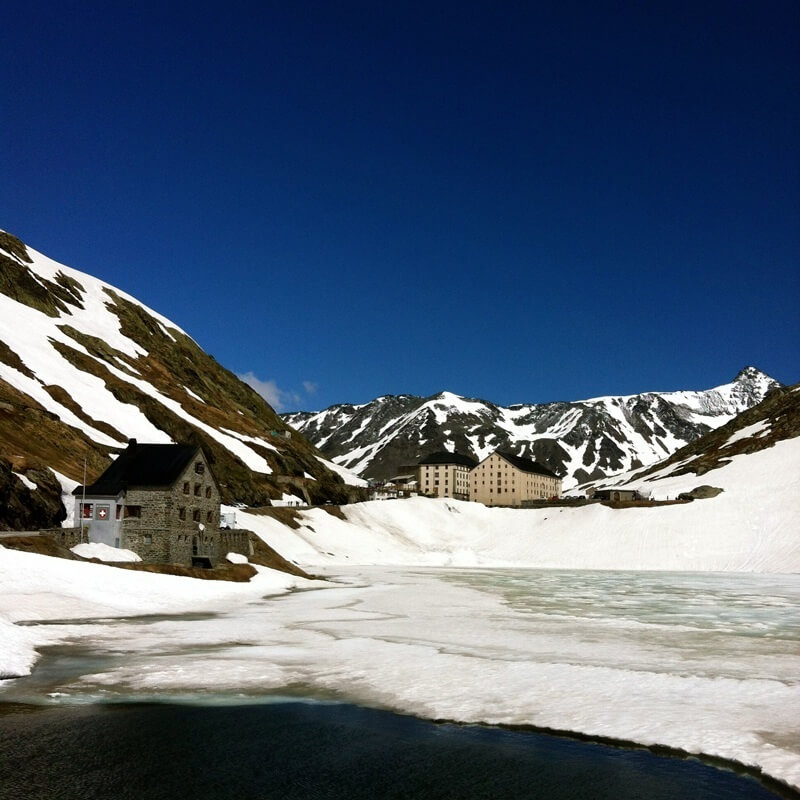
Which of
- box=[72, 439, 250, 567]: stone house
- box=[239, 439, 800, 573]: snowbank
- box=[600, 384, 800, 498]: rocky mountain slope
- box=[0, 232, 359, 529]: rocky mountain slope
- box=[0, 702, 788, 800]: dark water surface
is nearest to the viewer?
box=[0, 702, 788, 800]: dark water surface

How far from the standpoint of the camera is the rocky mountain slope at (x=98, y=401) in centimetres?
7706

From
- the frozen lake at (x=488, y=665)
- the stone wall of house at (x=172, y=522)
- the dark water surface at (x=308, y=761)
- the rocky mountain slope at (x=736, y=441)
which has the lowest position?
the dark water surface at (x=308, y=761)

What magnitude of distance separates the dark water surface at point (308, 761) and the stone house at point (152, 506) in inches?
1720

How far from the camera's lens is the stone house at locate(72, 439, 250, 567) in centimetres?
6172

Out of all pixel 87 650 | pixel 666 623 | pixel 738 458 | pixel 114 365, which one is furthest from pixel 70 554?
pixel 738 458

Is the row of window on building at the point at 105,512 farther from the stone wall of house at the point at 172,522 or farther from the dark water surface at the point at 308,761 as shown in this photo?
the dark water surface at the point at 308,761

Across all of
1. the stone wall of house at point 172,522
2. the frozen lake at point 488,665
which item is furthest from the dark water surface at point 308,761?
the stone wall of house at point 172,522

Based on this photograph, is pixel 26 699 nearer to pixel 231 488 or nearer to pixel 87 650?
pixel 87 650

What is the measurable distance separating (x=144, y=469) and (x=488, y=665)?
45.1m

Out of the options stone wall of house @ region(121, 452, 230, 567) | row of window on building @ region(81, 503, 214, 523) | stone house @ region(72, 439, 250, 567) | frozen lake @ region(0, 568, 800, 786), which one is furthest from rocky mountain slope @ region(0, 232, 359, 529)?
frozen lake @ region(0, 568, 800, 786)

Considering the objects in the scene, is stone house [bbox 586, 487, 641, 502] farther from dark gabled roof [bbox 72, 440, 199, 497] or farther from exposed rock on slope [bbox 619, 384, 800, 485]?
dark gabled roof [bbox 72, 440, 199, 497]

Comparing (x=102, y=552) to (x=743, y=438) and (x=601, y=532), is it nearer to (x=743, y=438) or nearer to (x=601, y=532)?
(x=601, y=532)

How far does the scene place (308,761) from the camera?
637 inches

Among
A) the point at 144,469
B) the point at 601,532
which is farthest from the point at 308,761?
the point at 601,532
